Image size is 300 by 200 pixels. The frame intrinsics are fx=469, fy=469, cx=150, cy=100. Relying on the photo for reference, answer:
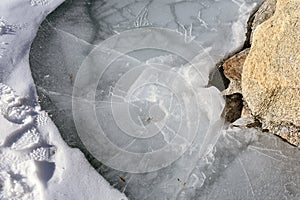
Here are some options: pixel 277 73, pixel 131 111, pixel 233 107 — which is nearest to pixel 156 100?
pixel 131 111

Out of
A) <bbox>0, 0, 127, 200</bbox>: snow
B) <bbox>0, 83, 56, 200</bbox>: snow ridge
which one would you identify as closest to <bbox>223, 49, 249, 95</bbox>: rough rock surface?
<bbox>0, 0, 127, 200</bbox>: snow

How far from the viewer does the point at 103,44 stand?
88.0 inches

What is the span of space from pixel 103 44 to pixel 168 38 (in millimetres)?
311

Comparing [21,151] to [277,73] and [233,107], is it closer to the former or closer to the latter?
[233,107]

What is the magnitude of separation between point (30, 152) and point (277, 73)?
1090 millimetres

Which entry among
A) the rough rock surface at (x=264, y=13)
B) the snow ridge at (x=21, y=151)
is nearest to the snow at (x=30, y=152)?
the snow ridge at (x=21, y=151)

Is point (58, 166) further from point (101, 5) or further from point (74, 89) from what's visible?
point (101, 5)

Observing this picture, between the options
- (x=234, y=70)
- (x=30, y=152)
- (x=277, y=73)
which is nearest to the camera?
(x=277, y=73)

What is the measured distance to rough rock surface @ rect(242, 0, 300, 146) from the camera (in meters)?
1.79

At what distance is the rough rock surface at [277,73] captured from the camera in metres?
1.79

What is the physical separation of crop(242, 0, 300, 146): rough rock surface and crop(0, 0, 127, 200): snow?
28.2 inches

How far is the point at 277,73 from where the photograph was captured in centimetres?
182

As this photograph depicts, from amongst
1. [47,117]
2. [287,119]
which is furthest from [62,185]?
[287,119]

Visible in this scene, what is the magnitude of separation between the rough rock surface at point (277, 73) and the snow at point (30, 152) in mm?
715
